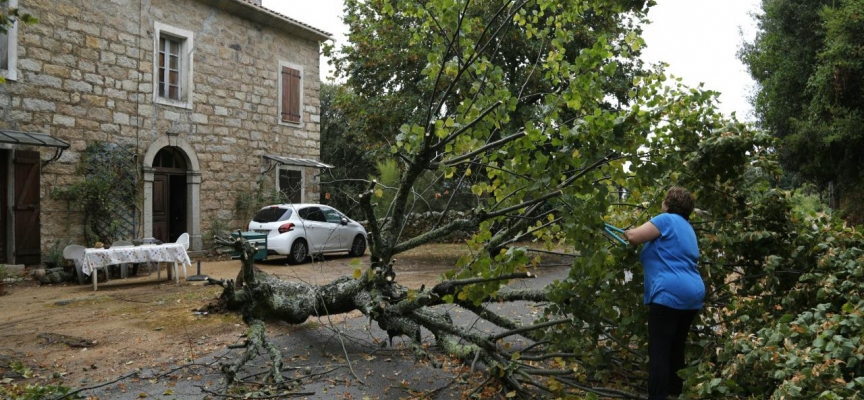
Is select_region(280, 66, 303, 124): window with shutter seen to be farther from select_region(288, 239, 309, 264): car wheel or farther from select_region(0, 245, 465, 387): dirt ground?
select_region(0, 245, 465, 387): dirt ground

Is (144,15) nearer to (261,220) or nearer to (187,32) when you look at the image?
(187,32)

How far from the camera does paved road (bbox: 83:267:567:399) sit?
14.5 feet

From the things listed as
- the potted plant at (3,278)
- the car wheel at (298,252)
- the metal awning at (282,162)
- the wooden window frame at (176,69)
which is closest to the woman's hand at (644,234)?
the potted plant at (3,278)

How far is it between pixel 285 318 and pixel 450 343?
1.98 meters

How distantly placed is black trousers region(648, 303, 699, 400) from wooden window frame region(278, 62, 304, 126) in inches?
540

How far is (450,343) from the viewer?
15.3 ft

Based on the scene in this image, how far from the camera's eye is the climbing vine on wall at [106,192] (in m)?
11.4

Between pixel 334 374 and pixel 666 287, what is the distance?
270 centimetres

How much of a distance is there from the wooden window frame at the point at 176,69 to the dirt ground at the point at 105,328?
173 inches

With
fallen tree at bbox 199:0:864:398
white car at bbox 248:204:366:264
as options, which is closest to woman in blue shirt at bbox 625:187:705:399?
fallen tree at bbox 199:0:864:398

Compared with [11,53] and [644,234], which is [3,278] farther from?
[644,234]

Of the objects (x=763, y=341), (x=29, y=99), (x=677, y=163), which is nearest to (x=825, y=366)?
(x=763, y=341)

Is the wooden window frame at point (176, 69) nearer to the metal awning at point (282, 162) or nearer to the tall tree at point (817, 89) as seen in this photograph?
the metal awning at point (282, 162)

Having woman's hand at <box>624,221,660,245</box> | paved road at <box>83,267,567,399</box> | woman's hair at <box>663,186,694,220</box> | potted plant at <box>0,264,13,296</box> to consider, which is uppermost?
woman's hair at <box>663,186,694,220</box>
